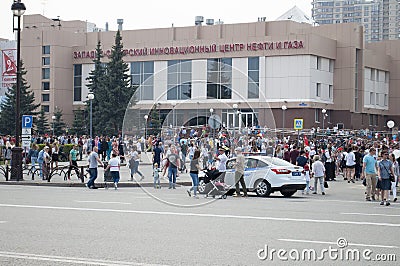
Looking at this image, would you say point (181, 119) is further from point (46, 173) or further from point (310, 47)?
point (310, 47)

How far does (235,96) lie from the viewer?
18.3 m

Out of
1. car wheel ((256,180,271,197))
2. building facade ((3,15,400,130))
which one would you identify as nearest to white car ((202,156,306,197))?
car wheel ((256,180,271,197))

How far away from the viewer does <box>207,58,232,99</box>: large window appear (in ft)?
56.6

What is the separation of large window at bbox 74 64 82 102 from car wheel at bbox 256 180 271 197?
67183 millimetres

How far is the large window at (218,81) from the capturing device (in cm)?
1727

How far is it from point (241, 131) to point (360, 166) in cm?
1972

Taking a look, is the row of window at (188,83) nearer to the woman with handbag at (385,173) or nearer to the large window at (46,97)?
the woman with handbag at (385,173)

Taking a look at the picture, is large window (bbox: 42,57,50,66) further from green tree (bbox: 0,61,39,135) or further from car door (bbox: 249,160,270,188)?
car door (bbox: 249,160,270,188)

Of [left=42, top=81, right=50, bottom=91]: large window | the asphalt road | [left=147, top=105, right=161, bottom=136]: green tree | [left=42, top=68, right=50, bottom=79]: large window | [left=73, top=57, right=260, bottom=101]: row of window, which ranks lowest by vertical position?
the asphalt road

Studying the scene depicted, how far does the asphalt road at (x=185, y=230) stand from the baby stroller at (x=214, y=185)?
422mm

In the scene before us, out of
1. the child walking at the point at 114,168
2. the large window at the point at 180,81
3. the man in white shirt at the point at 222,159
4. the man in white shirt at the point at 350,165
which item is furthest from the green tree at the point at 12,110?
the large window at the point at 180,81

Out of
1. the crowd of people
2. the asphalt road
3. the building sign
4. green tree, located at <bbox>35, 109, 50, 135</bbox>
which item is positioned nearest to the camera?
the asphalt road

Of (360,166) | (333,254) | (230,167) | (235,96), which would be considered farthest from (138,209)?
(360,166)

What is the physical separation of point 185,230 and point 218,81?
4.43 metres
